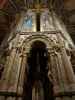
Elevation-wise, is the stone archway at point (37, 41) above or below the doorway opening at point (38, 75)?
above

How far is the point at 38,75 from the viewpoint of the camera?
41.8 feet

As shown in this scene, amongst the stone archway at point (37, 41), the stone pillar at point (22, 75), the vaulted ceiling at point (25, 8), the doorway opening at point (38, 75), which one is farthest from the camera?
the vaulted ceiling at point (25, 8)

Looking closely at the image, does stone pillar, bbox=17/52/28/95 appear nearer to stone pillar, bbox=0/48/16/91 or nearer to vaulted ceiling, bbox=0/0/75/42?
stone pillar, bbox=0/48/16/91

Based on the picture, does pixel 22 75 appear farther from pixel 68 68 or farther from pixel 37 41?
pixel 37 41

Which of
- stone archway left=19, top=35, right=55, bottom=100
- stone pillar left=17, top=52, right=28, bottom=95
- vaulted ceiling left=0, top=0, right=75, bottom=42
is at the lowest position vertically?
stone pillar left=17, top=52, right=28, bottom=95

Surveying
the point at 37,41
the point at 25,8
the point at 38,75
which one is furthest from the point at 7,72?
the point at 25,8

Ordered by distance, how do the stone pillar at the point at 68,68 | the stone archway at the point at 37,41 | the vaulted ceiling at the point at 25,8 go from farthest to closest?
1. the vaulted ceiling at the point at 25,8
2. the stone archway at the point at 37,41
3. the stone pillar at the point at 68,68

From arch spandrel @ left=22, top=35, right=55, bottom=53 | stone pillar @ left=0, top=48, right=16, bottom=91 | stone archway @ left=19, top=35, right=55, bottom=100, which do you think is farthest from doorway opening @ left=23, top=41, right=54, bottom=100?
stone pillar @ left=0, top=48, right=16, bottom=91

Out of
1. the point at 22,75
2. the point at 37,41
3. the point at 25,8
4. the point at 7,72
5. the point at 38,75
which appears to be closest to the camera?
the point at 22,75

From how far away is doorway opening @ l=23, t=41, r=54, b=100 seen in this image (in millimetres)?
11930

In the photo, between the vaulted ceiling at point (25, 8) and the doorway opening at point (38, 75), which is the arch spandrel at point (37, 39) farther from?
the vaulted ceiling at point (25, 8)

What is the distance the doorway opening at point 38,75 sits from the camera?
11930mm

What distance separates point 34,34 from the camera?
1378 cm

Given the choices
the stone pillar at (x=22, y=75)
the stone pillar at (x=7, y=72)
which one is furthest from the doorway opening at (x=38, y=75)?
the stone pillar at (x=7, y=72)
